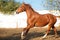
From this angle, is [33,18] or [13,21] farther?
[13,21]

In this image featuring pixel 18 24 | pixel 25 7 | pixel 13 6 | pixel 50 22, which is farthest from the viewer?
pixel 13 6

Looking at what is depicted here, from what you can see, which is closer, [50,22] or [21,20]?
[50,22]

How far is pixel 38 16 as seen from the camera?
11820 millimetres

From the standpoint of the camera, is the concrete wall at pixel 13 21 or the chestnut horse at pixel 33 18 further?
the concrete wall at pixel 13 21

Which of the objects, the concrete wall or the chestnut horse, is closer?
the chestnut horse

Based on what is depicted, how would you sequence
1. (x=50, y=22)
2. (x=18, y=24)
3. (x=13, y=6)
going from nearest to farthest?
(x=50, y=22) < (x=18, y=24) < (x=13, y=6)

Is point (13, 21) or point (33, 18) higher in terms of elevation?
point (33, 18)

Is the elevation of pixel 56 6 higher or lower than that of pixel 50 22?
higher

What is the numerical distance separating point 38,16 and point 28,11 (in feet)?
2.20

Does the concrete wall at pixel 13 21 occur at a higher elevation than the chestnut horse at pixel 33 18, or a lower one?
lower

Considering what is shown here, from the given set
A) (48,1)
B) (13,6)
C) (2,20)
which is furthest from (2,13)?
(48,1)

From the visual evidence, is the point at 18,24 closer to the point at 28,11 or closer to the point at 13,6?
the point at 13,6

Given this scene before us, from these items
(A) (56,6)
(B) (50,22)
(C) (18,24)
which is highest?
(A) (56,6)

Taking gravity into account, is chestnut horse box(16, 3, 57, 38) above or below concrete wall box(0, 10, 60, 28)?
above
